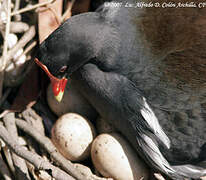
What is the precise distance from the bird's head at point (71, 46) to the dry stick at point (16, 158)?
36 cm

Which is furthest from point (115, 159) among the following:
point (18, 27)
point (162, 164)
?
point (18, 27)

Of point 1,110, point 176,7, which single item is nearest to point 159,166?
point 176,7

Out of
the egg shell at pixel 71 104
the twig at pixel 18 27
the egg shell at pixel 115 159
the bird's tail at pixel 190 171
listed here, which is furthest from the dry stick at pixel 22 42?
the bird's tail at pixel 190 171

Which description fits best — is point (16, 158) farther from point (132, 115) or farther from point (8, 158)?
point (132, 115)

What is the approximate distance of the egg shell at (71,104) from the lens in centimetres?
209

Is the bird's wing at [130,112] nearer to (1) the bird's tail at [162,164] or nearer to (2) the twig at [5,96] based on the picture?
(1) the bird's tail at [162,164]

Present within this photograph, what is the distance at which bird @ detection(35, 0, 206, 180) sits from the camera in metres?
1.77

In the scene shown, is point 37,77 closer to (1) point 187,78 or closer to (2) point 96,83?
(2) point 96,83

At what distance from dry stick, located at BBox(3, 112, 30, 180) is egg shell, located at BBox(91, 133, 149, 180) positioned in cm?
35

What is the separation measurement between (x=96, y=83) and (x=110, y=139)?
294mm

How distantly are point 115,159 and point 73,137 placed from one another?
245 millimetres

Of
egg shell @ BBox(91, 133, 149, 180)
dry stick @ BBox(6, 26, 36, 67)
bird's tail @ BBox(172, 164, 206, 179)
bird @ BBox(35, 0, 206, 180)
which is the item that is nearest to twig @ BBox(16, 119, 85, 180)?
egg shell @ BBox(91, 133, 149, 180)

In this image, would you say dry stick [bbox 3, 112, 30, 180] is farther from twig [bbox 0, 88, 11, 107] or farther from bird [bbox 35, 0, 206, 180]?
bird [bbox 35, 0, 206, 180]

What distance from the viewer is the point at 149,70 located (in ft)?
6.00
